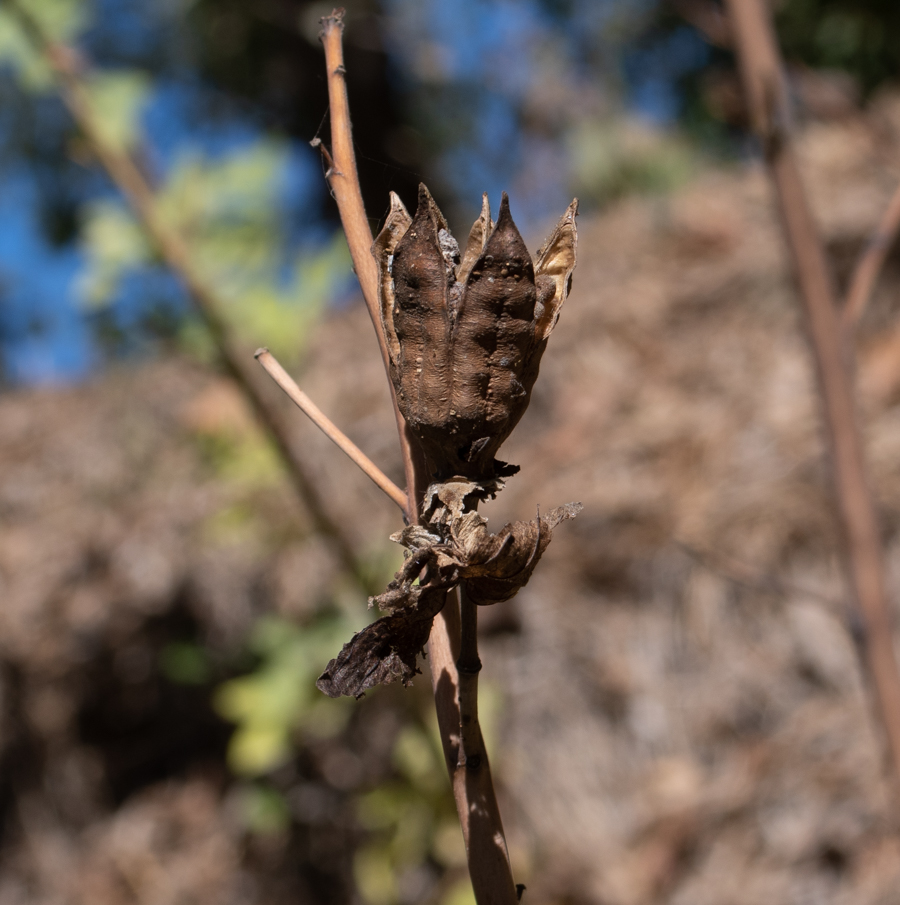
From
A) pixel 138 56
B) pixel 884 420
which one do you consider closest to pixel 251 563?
pixel 884 420

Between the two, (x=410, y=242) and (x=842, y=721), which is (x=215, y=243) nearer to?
(x=410, y=242)

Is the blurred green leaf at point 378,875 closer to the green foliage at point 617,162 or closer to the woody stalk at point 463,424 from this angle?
the woody stalk at point 463,424

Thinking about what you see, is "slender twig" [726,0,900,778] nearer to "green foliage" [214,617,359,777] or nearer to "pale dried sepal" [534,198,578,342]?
"pale dried sepal" [534,198,578,342]

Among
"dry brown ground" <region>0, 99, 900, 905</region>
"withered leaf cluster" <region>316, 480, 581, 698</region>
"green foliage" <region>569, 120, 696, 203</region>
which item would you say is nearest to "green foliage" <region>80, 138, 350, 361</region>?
"dry brown ground" <region>0, 99, 900, 905</region>

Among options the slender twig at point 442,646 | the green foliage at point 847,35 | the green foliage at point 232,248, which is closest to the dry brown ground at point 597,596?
the green foliage at point 232,248

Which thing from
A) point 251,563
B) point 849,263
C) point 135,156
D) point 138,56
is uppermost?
point 138,56

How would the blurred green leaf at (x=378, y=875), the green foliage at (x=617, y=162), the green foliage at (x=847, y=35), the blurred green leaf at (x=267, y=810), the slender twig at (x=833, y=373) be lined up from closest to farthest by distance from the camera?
the slender twig at (x=833, y=373) < the blurred green leaf at (x=378, y=875) < the blurred green leaf at (x=267, y=810) < the green foliage at (x=847, y=35) < the green foliage at (x=617, y=162)
